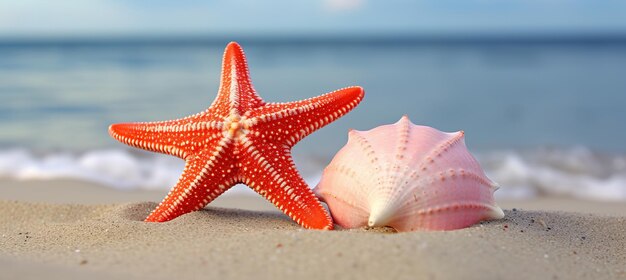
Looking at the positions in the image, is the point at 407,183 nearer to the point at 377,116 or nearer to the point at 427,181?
the point at 427,181

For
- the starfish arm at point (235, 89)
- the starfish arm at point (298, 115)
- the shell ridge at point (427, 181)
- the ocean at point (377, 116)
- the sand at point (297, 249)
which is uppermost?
the ocean at point (377, 116)

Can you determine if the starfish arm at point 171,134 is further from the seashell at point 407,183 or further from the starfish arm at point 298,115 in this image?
the seashell at point 407,183

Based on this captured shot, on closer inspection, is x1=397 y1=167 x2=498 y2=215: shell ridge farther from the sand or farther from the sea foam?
the sea foam

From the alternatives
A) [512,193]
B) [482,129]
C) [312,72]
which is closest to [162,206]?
[512,193]

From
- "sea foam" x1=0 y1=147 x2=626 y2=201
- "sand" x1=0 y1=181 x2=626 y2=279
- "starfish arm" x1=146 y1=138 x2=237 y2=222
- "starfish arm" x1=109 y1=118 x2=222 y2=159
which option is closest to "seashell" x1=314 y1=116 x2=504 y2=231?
"sand" x1=0 y1=181 x2=626 y2=279

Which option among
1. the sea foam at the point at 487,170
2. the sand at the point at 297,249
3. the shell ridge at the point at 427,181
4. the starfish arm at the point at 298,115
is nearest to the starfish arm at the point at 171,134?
the starfish arm at the point at 298,115

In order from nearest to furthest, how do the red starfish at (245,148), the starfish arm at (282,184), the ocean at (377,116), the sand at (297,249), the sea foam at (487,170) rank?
1. the sand at (297,249)
2. the starfish arm at (282,184)
3. the red starfish at (245,148)
4. the sea foam at (487,170)
5. the ocean at (377,116)
